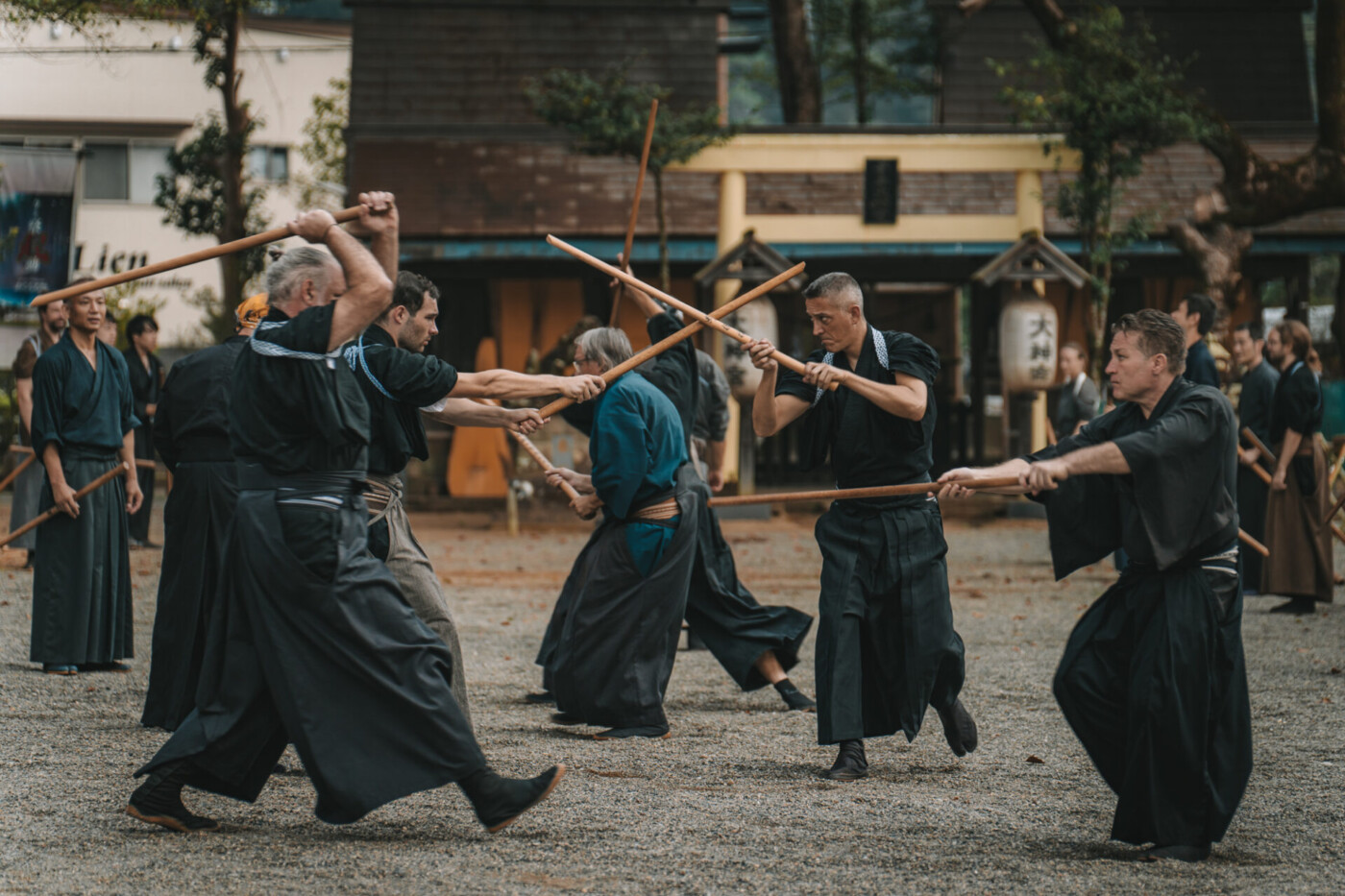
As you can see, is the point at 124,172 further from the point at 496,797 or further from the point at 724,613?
Result: the point at 496,797

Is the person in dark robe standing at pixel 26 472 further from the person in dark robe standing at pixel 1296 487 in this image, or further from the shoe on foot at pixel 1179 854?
the shoe on foot at pixel 1179 854

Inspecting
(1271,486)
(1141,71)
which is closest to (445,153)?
(1141,71)

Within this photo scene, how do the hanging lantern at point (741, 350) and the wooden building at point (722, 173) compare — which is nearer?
the hanging lantern at point (741, 350)

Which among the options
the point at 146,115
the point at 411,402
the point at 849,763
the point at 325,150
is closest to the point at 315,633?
the point at 411,402

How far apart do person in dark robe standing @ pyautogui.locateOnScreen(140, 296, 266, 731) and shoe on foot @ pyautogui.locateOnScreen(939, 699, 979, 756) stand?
9.67 ft

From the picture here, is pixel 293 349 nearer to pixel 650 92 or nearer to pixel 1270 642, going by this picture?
pixel 1270 642

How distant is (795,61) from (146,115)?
15757 mm

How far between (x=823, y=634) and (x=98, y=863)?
8.49ft

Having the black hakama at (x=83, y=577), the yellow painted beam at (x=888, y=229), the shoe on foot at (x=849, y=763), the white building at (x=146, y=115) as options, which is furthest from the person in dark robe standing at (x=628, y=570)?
the white building at (x=146, y=115)

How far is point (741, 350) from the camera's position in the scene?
14625 mm

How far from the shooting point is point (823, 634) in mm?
5379

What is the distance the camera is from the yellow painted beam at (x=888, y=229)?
1675 centimetres

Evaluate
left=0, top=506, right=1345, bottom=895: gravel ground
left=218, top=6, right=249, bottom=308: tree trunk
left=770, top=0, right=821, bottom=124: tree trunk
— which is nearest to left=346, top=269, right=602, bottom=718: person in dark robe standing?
left=0, top=506, right=1345, bottom=895: gravel ground

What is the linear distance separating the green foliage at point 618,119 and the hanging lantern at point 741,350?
2.06 metres
